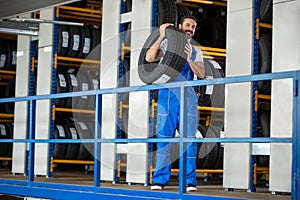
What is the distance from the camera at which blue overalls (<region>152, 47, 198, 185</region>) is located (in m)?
6.80

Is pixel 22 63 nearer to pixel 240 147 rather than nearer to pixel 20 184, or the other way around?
pixel 20 184

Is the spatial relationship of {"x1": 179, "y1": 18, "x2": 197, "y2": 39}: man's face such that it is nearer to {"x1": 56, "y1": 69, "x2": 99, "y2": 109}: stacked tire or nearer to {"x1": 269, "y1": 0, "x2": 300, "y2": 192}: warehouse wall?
{"x1": 269, "y1": 0, "x2": 300, "y2": 192}: warehouse wall

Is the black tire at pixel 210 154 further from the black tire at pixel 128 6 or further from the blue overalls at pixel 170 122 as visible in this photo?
the blue overalls at pixel 170 122

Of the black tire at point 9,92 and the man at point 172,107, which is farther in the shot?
the black tire at point 9,92

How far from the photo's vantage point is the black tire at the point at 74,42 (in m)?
10.3

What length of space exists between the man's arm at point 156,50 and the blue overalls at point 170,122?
302 mm

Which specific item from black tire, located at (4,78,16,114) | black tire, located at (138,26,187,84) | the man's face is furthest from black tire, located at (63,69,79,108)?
the man's face

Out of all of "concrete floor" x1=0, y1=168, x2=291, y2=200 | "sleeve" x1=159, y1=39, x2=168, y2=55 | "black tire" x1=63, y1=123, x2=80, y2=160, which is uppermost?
"sleeve" x1=159, y1=39, x2=168, y2=55

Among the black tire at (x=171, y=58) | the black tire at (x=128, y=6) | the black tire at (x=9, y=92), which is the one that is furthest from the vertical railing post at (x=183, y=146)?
the black tire at (x=9, y=92)

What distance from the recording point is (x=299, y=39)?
661 cm

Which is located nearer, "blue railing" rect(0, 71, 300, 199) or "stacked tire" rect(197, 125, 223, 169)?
"blue railing" rect(0, 71, 300, 199)

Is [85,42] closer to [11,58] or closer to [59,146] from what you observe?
[59,146]

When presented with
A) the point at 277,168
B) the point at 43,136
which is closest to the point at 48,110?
the point at 43,136

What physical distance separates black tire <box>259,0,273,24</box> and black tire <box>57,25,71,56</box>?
3.84 m
